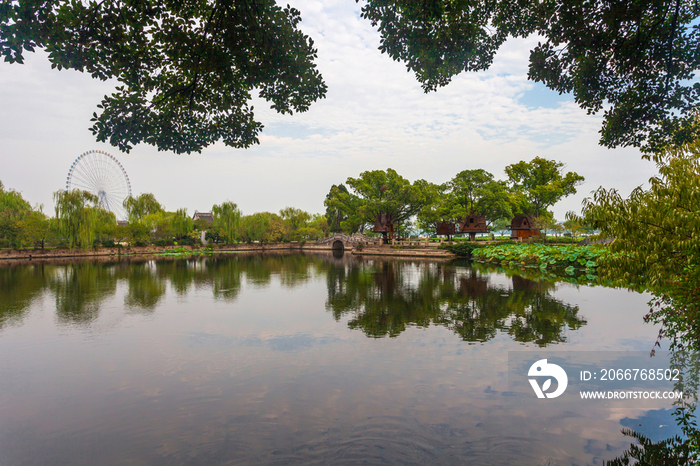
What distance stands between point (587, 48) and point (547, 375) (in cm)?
638

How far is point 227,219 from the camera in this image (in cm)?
6475

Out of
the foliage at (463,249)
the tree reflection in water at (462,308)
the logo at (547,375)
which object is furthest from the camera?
the foliage at (463,249)

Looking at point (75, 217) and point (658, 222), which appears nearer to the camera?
point (658, 222)

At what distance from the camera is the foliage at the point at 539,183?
48.2m

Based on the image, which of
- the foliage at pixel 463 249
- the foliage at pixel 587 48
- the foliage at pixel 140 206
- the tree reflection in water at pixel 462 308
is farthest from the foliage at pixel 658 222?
the foliage at pixel 140 206

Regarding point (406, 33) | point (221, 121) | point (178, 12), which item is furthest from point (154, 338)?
point (406, 33)

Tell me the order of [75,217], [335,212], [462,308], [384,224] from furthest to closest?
[335,212]
[384,224]
[75,217]
[462,308]

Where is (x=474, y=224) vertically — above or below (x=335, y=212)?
below

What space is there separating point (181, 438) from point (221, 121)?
212 inches

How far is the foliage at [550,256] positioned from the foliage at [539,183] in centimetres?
1889

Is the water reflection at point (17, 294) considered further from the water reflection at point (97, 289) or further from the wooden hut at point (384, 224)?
the wooden hut at point (384, 224)

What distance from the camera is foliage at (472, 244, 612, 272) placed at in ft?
78.8

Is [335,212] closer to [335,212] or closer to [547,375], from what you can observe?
[335,212]

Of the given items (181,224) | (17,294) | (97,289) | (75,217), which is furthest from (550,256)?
(181,224)
